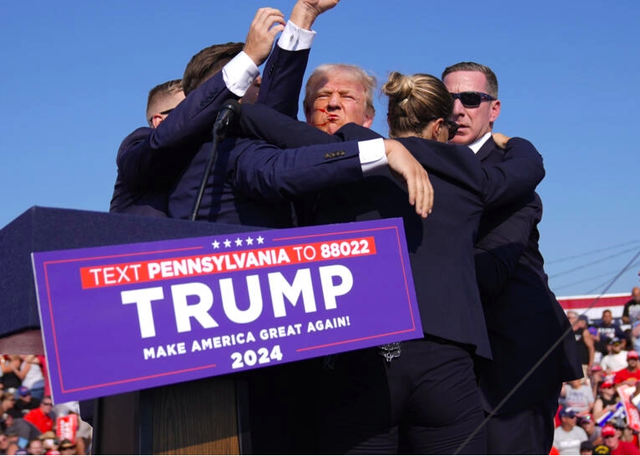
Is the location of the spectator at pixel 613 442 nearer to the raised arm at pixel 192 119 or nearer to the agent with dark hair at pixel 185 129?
the agent with dark hair at pixel 185 129

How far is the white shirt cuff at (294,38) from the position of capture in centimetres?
258

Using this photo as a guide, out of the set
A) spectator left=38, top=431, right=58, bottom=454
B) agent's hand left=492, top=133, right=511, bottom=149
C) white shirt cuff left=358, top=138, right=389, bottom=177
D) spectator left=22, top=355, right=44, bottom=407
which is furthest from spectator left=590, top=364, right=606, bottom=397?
white shirt cuff left=358, top=138, right=389, bottom=177

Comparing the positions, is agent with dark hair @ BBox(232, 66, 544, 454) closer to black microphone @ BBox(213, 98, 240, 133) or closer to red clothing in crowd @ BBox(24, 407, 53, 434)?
black microphone @ BBox(213, 98, 240, 133)

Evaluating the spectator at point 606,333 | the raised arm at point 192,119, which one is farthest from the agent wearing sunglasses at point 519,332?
the spectator at point 606,333

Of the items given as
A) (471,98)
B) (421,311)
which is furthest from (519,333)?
(471,98)

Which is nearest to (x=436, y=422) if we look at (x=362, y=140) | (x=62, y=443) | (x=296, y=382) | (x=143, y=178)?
(x=296, y=382)

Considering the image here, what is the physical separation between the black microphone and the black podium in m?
0.47

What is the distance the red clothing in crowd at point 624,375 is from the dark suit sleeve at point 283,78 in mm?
9850

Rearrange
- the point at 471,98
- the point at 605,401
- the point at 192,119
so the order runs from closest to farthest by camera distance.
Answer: the point at 192,119
the point at 471,98
the point at 605,401

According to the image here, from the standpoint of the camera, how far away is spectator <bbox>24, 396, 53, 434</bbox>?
9.11 meters

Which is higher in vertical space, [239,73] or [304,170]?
[239,73]

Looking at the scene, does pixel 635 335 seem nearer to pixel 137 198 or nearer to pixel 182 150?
pixel 137 198

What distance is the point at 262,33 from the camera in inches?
99.6

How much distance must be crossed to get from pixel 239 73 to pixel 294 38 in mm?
251
